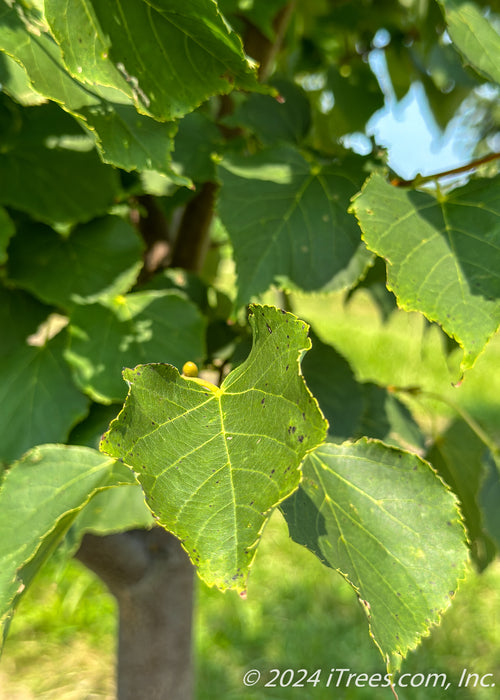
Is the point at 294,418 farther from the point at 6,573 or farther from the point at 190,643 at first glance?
the point at 190,643

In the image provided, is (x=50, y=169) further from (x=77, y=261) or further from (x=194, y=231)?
(x=194, y=231)

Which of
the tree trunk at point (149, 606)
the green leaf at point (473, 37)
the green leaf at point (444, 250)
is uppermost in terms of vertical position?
the green leaf at point (473, 37)

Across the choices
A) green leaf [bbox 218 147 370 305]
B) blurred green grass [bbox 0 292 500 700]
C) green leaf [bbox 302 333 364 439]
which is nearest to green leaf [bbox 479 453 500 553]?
green leaf [bbox 302 333 364 439]

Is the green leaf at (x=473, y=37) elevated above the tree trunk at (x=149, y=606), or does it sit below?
above

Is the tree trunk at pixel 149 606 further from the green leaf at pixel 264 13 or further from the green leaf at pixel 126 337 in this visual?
the green leaf at pixel 264 13

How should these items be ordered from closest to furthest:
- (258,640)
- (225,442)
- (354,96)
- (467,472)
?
(225,442) < (467,472) < (354,96) < (258,640)

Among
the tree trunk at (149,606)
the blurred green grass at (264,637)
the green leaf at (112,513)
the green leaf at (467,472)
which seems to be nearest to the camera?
the green leaf at (112,513)

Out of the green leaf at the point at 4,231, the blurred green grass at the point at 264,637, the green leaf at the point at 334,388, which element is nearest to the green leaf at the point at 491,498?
the green leaf at the point at 334,388

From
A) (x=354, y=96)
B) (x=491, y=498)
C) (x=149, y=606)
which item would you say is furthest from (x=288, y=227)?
(x=149, y=606)
